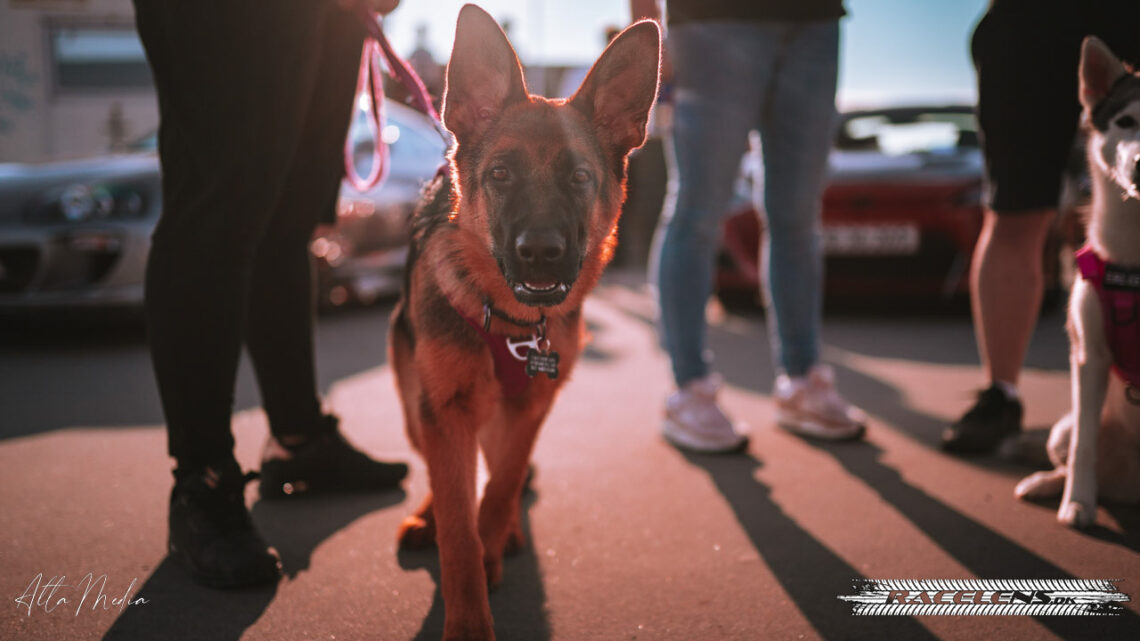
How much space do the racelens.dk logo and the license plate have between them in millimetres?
4533

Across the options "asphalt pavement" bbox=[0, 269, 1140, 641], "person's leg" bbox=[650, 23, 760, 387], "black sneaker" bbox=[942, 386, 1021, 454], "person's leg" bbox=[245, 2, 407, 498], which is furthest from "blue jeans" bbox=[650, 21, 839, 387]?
"person's leg" bbox=[245, 2, 407, 498]

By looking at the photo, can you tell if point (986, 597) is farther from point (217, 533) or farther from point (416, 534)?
point (217, 533)

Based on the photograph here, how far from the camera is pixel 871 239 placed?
623cm

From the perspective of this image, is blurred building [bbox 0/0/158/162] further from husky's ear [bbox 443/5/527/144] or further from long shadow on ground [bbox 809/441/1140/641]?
long shadow on ground [bbox 809/441/1140/641]

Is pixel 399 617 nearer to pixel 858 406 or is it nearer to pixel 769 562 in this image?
pixel 769 562

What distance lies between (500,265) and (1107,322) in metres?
1.72

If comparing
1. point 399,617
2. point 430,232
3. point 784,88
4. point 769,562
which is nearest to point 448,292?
point 430,232

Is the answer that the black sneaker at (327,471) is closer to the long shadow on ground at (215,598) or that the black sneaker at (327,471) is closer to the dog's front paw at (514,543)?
the long shadow on ground at (215,598)

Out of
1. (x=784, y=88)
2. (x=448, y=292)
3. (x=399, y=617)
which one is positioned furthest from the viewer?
(x=784, y=88)

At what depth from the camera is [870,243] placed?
624cm

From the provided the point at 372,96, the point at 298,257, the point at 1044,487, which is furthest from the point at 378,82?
the point at 1044,487

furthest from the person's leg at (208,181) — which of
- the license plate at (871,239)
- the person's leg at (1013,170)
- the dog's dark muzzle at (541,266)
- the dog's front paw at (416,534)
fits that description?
the license plate at (871,239)

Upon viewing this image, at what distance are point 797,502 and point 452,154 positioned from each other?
1541 mm

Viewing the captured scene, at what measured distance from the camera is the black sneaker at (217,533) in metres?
1.98
